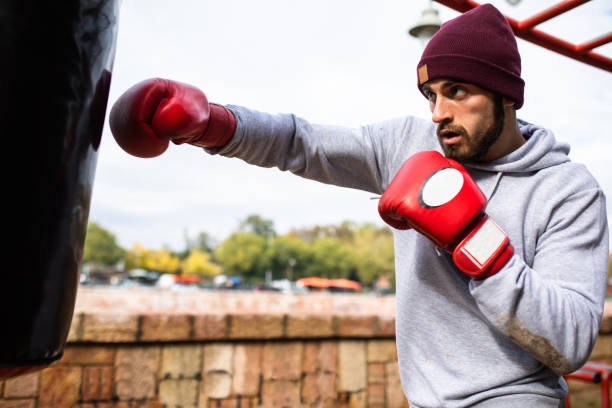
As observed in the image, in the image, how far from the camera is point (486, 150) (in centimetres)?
135

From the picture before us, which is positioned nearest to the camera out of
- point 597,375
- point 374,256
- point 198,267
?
point 597,375

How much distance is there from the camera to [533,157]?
4.43ft

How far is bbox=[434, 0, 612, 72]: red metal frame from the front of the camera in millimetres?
1971

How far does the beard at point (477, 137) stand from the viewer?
1323 millimetres

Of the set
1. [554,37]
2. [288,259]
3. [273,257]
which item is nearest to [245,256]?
[273,257]

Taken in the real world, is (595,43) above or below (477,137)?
above

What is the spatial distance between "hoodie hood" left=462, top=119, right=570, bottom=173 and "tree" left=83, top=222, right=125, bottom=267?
2221 inches

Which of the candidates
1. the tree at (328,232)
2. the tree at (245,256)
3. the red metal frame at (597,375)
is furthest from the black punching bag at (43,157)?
the tree at (328,232)

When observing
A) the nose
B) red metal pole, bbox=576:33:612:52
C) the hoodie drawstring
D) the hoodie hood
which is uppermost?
red metal pole, bbox=576:33:612:52

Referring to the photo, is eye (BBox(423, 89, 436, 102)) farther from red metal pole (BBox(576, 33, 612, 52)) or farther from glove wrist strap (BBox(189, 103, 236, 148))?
red metal pole (BBox(576, 33, 612, 52))

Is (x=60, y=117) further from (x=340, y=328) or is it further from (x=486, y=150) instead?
(x=340, y=328)

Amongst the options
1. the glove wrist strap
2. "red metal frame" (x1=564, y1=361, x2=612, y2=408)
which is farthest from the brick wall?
the glove wrist strap

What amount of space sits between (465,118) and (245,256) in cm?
5283

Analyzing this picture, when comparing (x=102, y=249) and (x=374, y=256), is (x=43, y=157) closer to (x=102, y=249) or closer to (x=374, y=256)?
(x=374, y=256)
